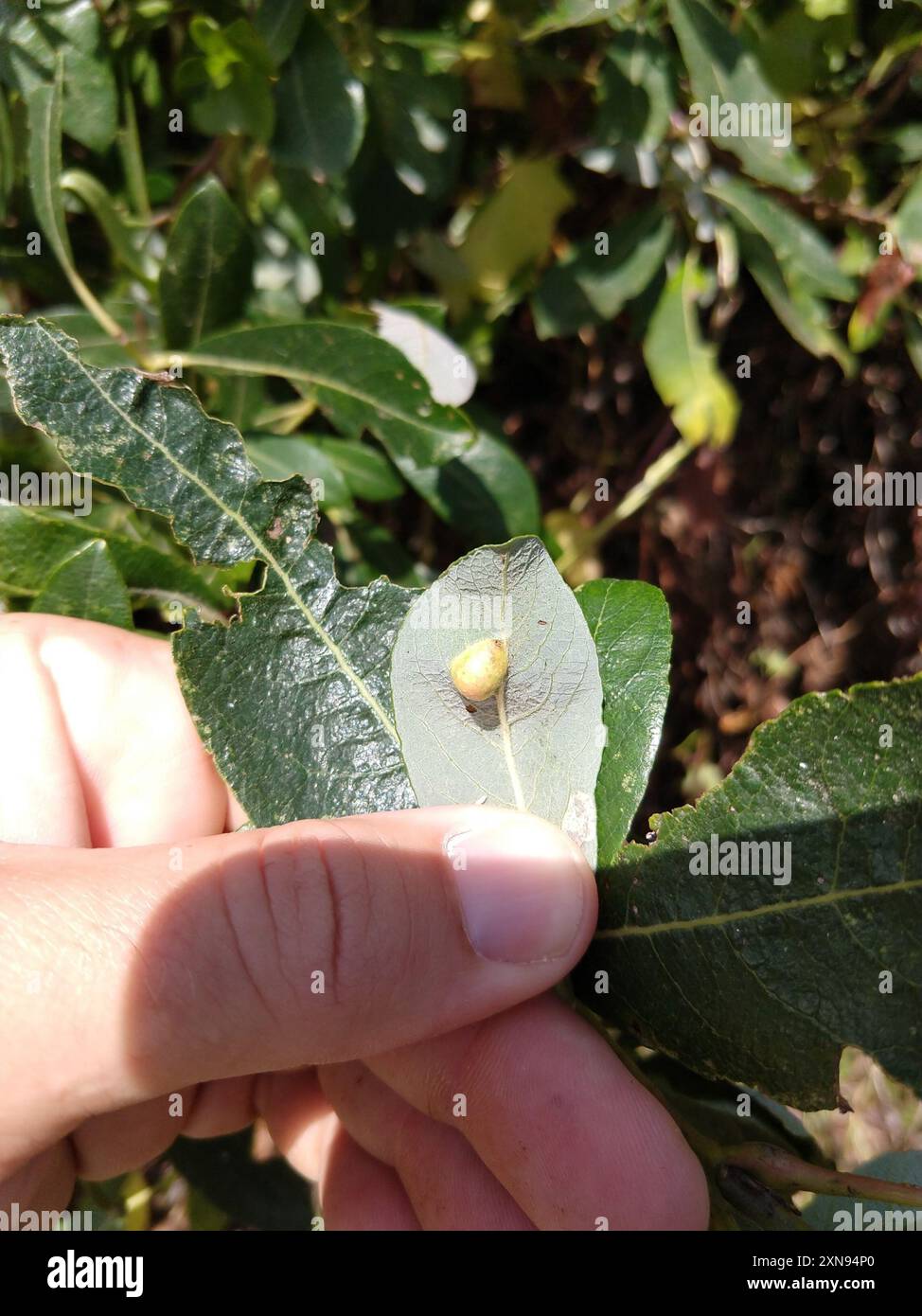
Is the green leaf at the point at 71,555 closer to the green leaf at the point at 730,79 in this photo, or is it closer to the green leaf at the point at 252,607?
the green leaf at the point at 252,607

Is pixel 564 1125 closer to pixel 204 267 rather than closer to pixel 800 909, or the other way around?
pixel 800 909

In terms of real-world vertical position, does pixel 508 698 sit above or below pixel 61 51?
below

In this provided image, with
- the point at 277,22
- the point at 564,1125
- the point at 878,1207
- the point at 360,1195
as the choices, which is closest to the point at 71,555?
the point at 277,22

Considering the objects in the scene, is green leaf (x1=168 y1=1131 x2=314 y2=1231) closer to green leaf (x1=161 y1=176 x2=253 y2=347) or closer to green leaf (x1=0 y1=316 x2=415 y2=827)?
green leaf (x1=0 y1=316 x2=415 y2=827)

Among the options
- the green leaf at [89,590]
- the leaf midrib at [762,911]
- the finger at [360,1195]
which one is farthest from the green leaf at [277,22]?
the finger at [360,1195]

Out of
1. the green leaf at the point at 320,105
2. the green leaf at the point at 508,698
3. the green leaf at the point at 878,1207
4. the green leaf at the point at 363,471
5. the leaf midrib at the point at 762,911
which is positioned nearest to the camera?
the leaf midrib at the point at 762,911

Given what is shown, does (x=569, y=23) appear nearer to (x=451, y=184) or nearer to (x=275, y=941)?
(x=451, y=184)

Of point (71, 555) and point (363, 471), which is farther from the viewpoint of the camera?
point (363, 471)
